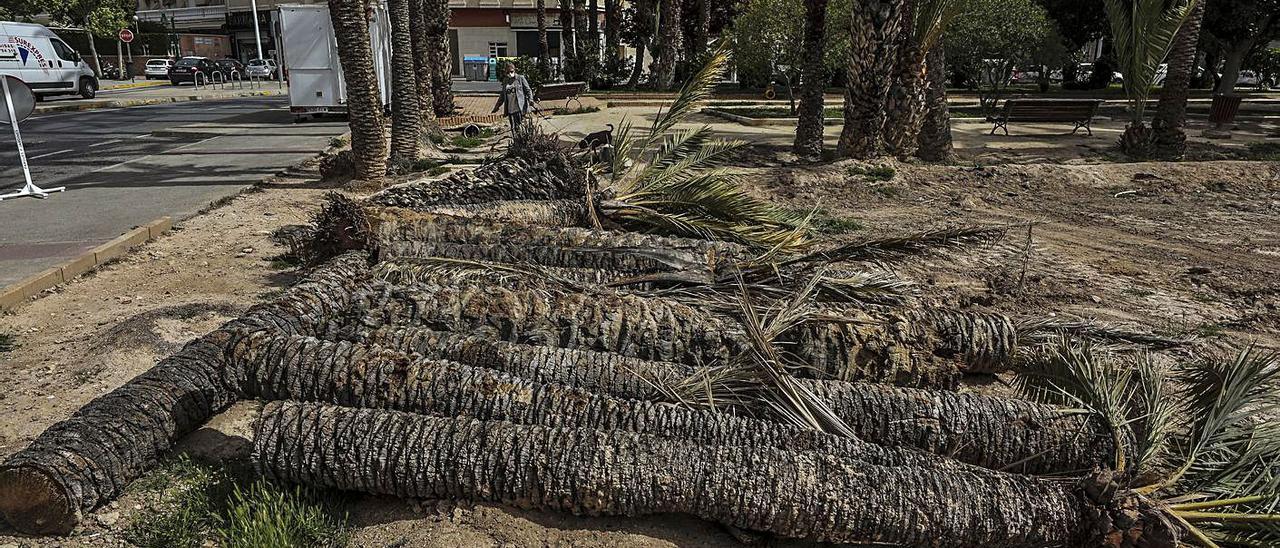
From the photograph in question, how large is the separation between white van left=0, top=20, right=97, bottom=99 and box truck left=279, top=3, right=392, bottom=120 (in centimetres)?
1133

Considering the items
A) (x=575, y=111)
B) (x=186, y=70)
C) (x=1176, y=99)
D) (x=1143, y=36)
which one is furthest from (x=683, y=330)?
(x=186, y=70)

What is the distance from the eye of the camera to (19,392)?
4551 mm

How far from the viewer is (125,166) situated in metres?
13.4

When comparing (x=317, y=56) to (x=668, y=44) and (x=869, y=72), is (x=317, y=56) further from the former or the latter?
(x=869, y=72)

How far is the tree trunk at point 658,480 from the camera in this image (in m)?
3.01

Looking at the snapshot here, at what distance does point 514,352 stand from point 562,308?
472 millimetres

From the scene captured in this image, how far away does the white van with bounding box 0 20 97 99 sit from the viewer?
24625 millimetres

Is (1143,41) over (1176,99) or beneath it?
over

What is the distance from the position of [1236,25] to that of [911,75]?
1633 cm

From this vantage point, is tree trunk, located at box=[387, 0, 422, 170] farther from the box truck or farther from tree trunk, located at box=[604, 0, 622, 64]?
tree trunk, located at box=[604, 0, 622, 64]

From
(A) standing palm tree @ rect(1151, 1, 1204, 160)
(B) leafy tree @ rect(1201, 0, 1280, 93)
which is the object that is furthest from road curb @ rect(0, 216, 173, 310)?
(B) leafy tree @ rect(1201, 0, 1280, 93)

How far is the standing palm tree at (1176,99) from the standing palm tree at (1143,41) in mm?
248

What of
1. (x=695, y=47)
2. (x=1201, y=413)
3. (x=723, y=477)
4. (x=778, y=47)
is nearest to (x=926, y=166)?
(x=778, y=47)

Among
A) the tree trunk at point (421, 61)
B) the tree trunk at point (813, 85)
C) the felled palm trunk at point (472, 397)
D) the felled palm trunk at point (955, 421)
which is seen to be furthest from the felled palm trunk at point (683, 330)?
the tree trunk at point (421, 61)
